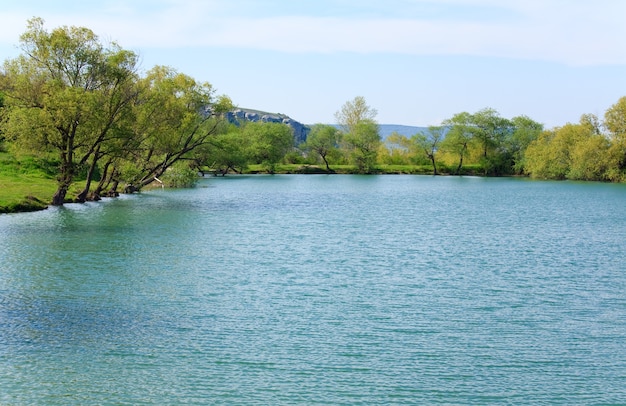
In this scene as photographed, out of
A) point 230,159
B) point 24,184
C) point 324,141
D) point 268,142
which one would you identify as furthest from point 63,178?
point 324,141

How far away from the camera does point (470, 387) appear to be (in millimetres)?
13273

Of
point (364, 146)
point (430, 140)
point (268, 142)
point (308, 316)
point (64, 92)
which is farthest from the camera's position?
point (430, 140)

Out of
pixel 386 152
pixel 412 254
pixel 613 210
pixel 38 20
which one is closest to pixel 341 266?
pixel 412 254

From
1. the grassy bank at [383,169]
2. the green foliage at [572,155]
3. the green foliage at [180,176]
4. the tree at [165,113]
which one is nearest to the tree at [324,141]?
the grassy bank at [383,169]

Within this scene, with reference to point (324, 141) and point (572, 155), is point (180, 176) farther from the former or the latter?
point (324, 141)

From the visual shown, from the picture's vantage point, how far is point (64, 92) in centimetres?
4388

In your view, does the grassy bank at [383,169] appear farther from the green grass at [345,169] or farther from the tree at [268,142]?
the tree at [268,142]

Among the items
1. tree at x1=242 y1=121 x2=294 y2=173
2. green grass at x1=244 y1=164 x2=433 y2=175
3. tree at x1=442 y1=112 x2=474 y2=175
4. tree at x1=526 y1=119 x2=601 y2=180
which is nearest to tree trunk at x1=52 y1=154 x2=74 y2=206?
tree at x1=242 y1=121 x2=294 y2=173

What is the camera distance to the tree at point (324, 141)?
14139 cm

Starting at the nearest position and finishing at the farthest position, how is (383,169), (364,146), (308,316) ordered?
1. (308,316)
2. (364,146)
3. (383,169)

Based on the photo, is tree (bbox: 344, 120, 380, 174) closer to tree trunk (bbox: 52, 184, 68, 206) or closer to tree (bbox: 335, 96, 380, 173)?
tree (bbox: 335, 96, 380, 173)

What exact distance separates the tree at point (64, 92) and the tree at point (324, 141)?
304 ft

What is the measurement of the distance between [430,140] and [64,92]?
103 meters

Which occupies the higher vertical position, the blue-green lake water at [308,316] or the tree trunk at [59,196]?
the tree trunk at [59,196]
